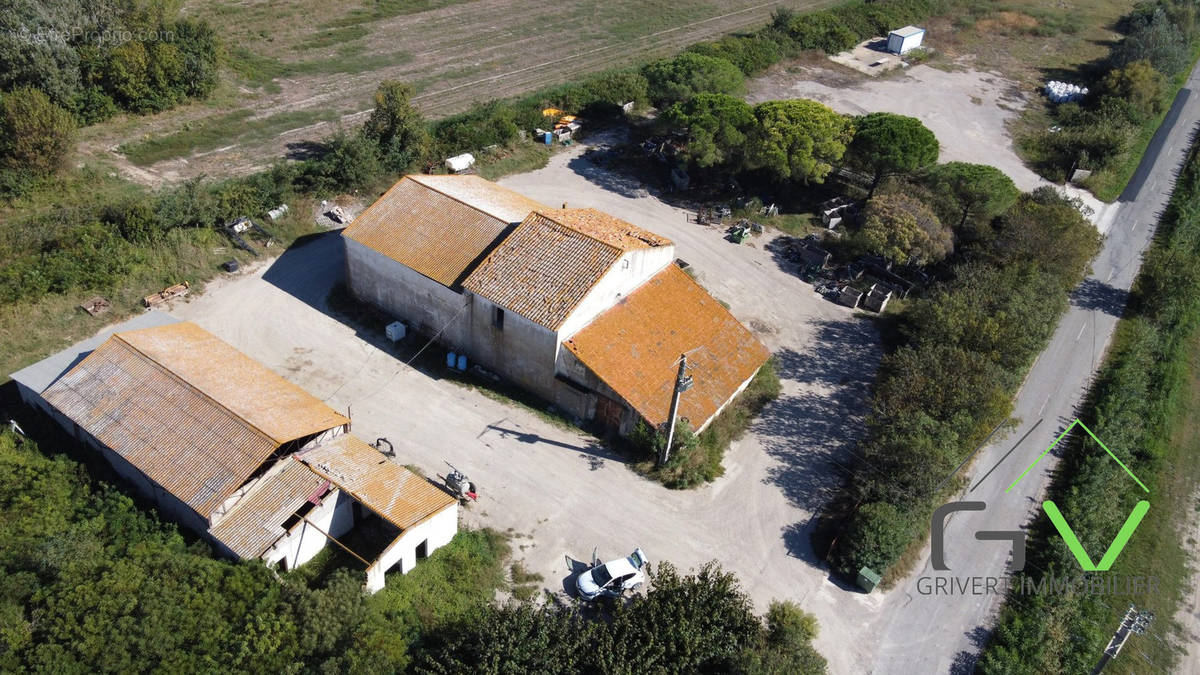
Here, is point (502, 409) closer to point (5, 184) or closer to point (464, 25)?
point (5, 184)

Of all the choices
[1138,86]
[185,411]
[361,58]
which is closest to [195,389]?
[185,411]

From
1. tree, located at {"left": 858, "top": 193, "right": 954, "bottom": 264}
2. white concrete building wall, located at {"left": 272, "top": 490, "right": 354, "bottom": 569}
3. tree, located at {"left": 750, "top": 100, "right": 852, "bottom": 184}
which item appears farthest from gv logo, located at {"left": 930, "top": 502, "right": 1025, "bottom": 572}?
tree, located at {"left": 750, "top": 100, "right": 852, "bottom": 184}

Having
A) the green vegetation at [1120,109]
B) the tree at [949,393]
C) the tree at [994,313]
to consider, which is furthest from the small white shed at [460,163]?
the green vegetation at [1120,109]

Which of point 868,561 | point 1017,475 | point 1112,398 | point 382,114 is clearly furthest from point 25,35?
point 1112,398

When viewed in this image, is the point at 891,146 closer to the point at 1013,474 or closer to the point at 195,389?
the point at 1013,474

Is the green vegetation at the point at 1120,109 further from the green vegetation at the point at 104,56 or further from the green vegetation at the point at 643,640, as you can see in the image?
the green vegetation at the point at 104,56
